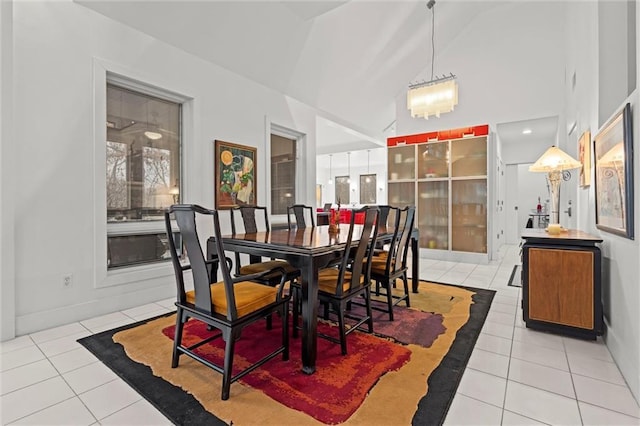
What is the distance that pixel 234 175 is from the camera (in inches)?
171

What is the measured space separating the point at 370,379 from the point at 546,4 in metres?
6.60

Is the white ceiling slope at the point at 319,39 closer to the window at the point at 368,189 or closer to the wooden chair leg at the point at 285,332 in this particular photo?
the wooden chair leg at the point at 285,332

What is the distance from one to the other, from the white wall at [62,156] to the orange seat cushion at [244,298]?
1606 mm

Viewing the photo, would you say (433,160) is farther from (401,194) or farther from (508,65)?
(508,65)

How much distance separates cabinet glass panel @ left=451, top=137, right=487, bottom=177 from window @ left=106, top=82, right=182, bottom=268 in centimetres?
497

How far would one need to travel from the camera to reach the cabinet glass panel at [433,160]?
6.27 metres

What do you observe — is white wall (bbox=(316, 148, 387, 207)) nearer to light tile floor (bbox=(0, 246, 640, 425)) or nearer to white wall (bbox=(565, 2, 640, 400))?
white wall (bbox=(565, 2, 640, 400))

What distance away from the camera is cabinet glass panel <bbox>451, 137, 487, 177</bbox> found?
586 centimetres

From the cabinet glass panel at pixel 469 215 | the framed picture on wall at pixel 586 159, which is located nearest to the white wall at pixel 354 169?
the cabinet glass panel at pixel 469 215

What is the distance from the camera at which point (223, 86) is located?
4211mm

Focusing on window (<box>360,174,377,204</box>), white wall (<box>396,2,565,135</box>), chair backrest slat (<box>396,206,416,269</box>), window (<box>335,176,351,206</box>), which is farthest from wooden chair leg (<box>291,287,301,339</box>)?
window (<box>335,176,351,206</box>)

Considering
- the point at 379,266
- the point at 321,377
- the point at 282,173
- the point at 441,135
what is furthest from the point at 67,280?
A: the point at 441,135

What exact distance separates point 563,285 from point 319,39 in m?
4.34

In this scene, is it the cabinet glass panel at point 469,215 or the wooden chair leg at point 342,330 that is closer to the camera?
the wooden chair leg at point 342,330
